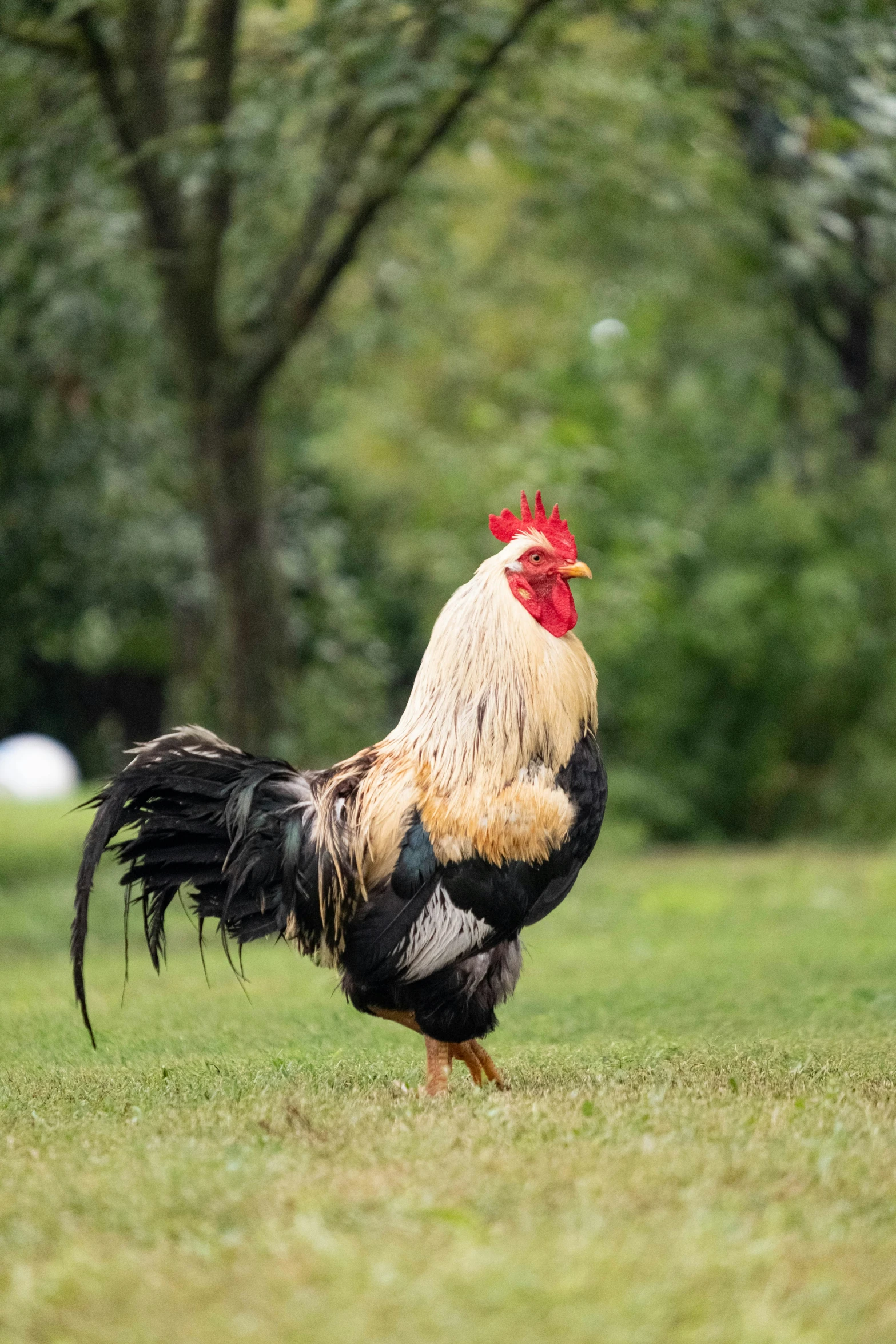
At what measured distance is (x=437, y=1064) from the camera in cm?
558

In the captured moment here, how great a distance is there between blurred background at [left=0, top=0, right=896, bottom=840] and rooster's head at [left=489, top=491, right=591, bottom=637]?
5.27 feet

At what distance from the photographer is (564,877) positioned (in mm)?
5641

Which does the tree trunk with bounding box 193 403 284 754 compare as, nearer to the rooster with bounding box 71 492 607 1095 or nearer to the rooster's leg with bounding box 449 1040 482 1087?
the rooster with bounding box 71 492 607 1095

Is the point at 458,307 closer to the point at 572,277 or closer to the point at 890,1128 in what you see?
the point at 572,277

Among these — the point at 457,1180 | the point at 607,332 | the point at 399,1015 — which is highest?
the point at 457,1180

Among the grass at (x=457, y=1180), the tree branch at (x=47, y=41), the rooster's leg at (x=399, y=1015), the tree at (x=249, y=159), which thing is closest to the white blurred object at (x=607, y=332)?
the tree at (x=249, y=159)

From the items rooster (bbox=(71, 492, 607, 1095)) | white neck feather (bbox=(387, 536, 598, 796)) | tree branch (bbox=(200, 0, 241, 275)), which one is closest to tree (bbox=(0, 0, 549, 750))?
tree branch (bbox=(200, 0, 241, 275))

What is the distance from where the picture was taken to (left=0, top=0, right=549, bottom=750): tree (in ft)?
32.4

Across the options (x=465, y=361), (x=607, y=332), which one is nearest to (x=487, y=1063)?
(x=607, y=332)

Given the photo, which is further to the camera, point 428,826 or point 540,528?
point 540,528

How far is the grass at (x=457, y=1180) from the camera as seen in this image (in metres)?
3.13

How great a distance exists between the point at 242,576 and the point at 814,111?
20.0 feet

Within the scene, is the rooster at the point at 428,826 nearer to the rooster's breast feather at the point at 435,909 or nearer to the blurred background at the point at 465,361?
A: the rooster's breast feather at the point at 435,909

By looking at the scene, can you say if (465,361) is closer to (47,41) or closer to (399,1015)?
(47,41)
